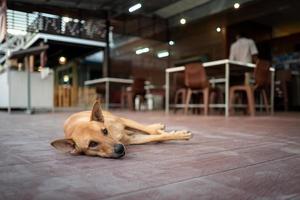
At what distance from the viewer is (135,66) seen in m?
10.7

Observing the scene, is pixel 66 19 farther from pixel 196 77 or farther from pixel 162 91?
pixel 196 77

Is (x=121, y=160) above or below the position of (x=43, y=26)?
below

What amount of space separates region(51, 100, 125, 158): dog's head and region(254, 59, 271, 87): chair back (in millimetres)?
3810

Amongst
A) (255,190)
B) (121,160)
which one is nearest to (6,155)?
(121,160)

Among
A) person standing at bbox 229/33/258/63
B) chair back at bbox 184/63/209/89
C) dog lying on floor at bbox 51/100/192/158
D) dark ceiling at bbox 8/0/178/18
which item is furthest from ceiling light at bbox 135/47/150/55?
dog lying on floor at bbox 51/100/192/158

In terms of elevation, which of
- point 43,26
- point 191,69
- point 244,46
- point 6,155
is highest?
point 43,26

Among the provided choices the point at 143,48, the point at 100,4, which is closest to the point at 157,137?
the point at 100,4

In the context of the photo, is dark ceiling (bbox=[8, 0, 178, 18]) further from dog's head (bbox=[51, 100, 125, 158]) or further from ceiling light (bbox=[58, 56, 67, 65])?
ceiling light (bbox=[58, 56, 67, 65])

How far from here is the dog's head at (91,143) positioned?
4.09 feet

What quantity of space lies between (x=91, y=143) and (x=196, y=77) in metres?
3.73

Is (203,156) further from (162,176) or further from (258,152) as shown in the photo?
(162,176)

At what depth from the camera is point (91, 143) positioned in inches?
51.0

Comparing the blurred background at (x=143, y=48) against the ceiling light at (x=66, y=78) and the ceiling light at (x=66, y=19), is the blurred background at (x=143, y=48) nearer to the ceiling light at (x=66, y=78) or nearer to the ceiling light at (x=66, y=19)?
the ceiling light at (x=66, y=19)

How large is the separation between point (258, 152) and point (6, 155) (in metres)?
1.10
